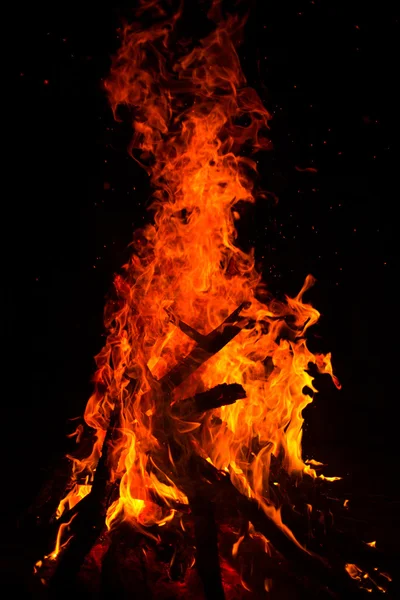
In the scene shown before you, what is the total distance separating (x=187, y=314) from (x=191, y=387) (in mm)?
764

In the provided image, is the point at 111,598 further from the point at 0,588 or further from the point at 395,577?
the point at 395,577

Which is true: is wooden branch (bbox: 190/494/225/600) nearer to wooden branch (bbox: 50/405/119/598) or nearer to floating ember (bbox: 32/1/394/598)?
floating ember (bbox: 32/1/394/598)

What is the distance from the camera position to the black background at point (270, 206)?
20.1ft

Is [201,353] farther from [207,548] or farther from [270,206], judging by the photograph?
[270,206]

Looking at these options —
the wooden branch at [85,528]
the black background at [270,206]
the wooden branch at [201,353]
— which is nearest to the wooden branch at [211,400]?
the wooden branch at [201,353]

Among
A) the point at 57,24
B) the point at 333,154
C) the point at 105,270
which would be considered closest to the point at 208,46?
the point at 57,24

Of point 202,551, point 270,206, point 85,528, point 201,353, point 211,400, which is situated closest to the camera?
point 202,551

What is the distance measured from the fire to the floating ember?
0.04 ft

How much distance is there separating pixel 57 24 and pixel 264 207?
137 inches

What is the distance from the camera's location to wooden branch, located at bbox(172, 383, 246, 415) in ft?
12.7

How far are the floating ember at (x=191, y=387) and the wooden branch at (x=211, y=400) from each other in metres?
0.01

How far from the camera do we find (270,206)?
7043 mm

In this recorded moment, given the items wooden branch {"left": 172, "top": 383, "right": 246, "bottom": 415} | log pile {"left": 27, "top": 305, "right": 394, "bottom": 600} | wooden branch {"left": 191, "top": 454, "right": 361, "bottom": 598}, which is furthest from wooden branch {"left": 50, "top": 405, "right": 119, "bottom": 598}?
wooden branch {"left": 191, "top": 454, "right": 361, "bottom": 598}

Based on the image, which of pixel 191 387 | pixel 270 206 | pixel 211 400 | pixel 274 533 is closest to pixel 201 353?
pixel 191 387
